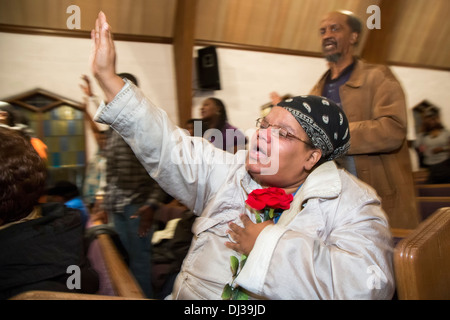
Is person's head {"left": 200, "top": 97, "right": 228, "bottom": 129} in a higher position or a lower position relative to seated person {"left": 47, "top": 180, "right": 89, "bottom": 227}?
higher

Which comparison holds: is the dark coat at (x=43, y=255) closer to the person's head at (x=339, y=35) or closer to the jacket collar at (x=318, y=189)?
the jacket collar at (x=318, y=189)

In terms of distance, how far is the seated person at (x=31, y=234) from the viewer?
1.04m

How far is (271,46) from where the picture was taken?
5.91m

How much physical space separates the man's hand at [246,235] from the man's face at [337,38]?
4.47ft

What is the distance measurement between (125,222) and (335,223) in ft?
4.92

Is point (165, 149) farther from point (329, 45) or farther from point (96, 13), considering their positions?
point (96, 13)

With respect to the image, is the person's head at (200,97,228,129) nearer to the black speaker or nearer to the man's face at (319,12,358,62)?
the man's face at (319,12,358,62)

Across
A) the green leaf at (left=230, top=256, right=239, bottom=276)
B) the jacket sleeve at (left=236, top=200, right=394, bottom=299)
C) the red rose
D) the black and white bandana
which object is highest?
the black and white bandana

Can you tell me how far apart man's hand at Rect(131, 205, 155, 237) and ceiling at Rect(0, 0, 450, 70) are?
2.40m

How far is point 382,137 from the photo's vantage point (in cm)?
187

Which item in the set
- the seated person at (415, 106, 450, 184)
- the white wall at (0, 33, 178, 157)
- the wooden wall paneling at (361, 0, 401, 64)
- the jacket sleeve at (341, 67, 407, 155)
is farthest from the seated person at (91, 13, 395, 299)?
the wooden wall paneling at (361, 0, 401, 64)

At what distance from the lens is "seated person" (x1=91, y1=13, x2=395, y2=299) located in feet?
3.37

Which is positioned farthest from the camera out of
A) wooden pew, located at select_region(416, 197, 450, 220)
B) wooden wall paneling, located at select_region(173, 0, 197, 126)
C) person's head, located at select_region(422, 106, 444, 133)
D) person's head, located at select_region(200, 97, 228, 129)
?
wooden wall paneling, located at select_region(173, 0, 197, 126)

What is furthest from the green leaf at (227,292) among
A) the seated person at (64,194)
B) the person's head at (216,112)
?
the seated person at (64,194)
